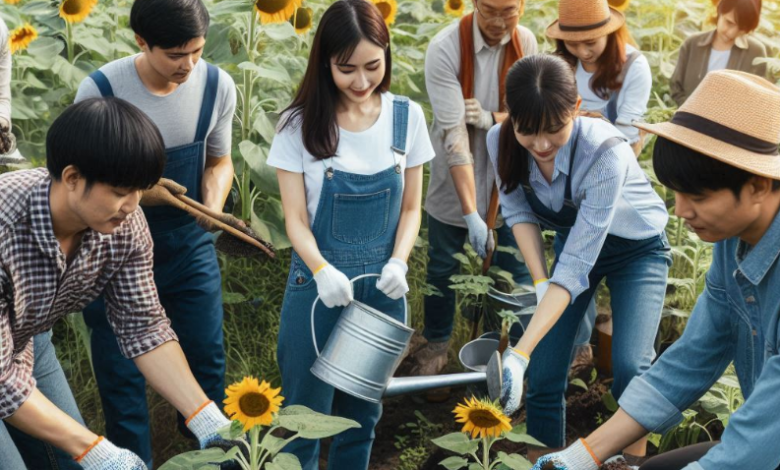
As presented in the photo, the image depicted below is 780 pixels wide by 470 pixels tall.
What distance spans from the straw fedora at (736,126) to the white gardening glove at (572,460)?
785 millimetres

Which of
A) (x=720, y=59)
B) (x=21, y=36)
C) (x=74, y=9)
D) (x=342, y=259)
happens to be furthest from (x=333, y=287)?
(x=720, y=59)

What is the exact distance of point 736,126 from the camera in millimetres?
1902

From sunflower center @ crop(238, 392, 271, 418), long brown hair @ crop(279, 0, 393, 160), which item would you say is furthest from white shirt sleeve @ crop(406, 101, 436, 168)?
sunflower center @ crop(238, 392, 271, 418)

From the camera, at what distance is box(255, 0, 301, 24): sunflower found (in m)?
3.60

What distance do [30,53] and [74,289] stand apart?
1.85m

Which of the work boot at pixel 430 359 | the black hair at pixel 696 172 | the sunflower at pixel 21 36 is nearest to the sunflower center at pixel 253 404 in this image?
→ the black hair at pixel 696 172

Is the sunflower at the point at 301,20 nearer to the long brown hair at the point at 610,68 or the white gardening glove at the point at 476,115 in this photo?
the white gardening glove at the point at 476,115

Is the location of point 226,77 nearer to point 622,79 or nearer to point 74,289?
point 74,289

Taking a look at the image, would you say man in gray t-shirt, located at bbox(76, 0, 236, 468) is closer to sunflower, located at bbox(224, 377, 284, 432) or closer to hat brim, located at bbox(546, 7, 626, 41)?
sunflower, located at bbox(224, 377, 284, 432)

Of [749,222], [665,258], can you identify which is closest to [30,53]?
[665,258]

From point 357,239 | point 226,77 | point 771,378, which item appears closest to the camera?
point 771,378

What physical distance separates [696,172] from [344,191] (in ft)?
3.80

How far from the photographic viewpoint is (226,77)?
10.3 feet

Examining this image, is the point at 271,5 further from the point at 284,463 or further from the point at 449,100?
the point at 284,463
